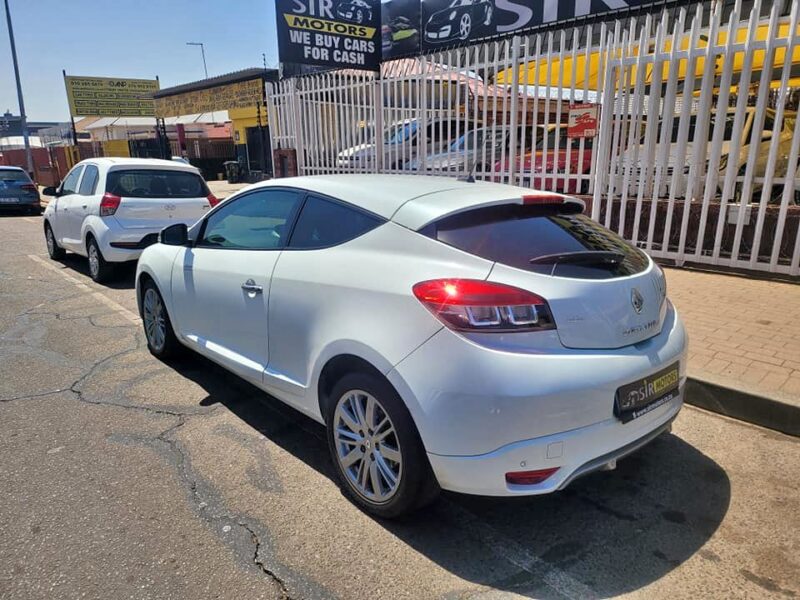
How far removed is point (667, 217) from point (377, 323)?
5.67 metres

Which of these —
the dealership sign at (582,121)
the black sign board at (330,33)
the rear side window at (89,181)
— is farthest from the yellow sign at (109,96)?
the dealership sign at (582,121)

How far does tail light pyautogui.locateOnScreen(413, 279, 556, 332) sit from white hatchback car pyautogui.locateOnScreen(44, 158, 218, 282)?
6.51 m

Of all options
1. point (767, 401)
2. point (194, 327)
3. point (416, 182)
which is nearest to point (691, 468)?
point (767, 401)

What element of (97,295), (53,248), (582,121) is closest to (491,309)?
(582,121)

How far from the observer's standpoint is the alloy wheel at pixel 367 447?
106 inches

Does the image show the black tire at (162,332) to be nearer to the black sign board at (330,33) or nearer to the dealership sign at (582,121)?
the dealership sign at (582,121)

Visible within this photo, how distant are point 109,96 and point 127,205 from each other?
35.3 meters

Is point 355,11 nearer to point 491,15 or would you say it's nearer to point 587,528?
point 491,15

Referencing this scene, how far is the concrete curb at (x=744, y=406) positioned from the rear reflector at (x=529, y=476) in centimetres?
207

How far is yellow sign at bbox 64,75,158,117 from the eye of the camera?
117 ft

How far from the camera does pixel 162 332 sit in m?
4.88

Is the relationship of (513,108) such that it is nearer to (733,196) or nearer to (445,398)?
(733,196)

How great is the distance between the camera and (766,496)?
294cm

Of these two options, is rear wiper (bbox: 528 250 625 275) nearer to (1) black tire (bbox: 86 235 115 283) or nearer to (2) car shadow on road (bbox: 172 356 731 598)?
(2) car shadow on road (bbox: 172 356 731 598)
